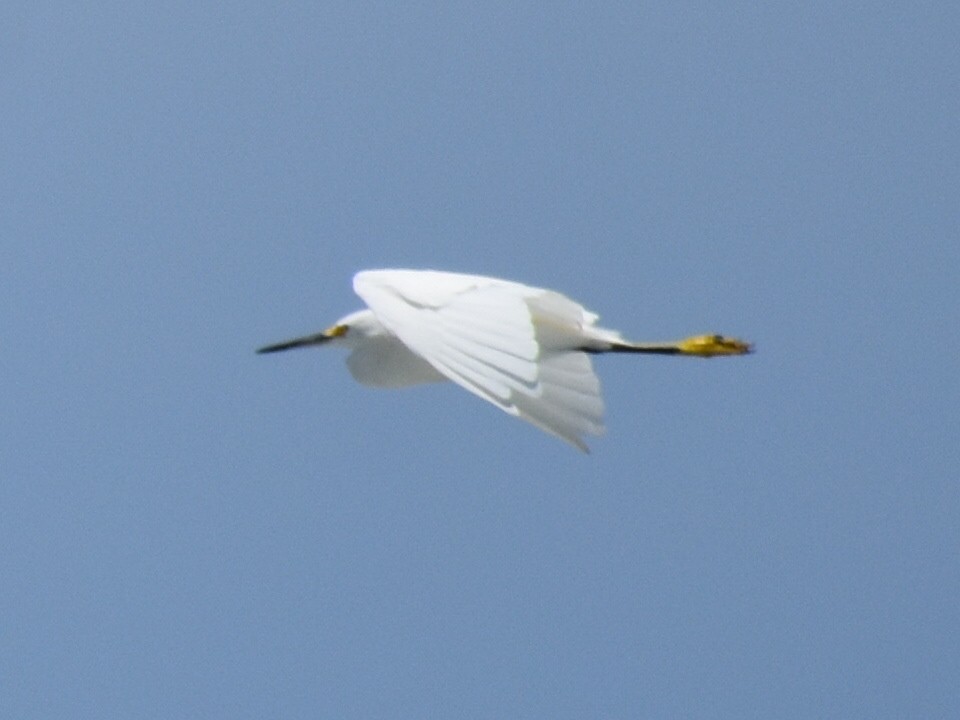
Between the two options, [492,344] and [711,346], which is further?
[711,346]

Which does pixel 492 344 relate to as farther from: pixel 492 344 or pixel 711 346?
pixel 711 346

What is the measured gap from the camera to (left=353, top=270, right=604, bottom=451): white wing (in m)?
8.33

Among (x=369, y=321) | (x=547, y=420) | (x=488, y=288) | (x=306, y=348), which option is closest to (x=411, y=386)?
(x=369, y=321)

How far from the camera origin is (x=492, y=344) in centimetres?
862

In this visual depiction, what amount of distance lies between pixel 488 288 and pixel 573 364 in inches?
22.6

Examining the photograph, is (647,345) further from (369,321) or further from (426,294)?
(426,294)

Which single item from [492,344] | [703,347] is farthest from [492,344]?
[703,347]

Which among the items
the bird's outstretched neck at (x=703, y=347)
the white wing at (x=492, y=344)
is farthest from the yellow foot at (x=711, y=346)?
the white wing at (x=492, y=344)

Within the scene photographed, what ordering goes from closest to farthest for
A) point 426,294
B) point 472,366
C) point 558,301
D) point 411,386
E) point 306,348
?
1. point 472,366
2. point 426,294
3. point 558,301
4. point 411,386
5. point 306,348

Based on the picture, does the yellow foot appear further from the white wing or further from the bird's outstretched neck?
the white wing

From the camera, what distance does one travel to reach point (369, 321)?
12.2 metres

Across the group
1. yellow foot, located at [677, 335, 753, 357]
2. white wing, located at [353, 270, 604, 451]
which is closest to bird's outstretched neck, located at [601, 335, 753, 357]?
yellow foot, located at [677, 335, 753, 357]

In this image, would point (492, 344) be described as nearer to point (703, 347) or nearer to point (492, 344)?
point (492, 344)

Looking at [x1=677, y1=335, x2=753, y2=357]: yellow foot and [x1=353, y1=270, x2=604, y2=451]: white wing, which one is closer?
[x1=353, y1=270, x2=604, y2=451]: white wing
